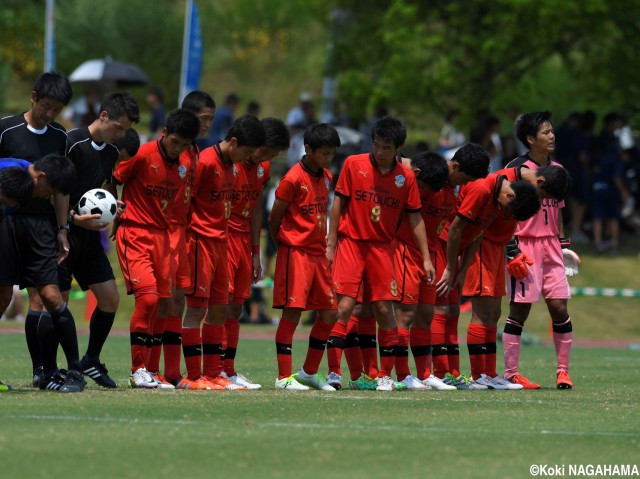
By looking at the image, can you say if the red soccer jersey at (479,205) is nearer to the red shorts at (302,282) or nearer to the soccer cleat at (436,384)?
the soccer cleat at (436,384)

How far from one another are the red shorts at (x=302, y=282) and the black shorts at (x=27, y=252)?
2.16 metres

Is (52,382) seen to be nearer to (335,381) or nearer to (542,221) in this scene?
(335,381)

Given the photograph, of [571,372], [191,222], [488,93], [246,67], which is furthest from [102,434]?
[246,67]

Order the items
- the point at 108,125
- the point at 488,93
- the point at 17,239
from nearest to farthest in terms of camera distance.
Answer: the point at 17,239, the point at 108,125, the point at 488,93

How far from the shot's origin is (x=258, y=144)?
12.8 m

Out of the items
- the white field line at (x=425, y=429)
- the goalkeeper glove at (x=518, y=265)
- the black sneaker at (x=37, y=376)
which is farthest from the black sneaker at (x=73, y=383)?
the goalkeeper glove at (x=518, y=265)

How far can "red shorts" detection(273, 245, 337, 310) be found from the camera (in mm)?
12883

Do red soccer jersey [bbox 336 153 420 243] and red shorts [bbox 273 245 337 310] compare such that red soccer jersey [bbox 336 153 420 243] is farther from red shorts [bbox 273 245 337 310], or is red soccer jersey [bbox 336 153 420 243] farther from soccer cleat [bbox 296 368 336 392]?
soccer cleat [bbox 296 368 336 392]

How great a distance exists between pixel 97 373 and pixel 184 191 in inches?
68.8

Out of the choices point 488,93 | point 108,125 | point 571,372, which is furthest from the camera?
point 488,93

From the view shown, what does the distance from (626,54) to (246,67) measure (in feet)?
130

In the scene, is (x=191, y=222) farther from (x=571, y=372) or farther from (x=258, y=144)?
(x=571, y=372)

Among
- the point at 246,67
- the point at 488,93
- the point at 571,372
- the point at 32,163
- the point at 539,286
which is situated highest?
the point at 246,67

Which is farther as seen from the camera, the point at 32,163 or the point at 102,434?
the point at 32,163
